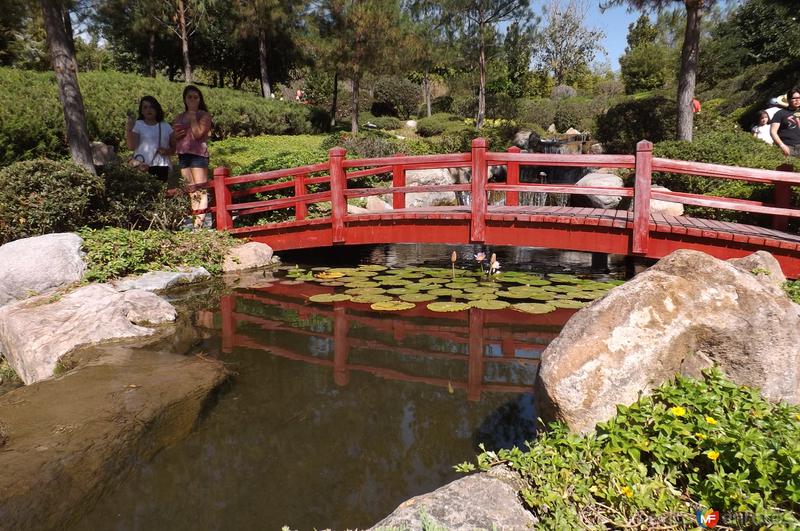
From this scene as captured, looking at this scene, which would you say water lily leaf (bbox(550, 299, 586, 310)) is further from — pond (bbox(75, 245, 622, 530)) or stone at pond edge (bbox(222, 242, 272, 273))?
stone at pond edge (bbox(222, 242, 272, 273))

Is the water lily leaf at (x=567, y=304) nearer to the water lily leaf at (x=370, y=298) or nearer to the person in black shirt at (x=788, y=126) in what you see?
the water lily leaf at (x=370, y=298)

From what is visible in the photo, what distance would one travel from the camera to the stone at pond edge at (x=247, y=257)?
27.6 ft

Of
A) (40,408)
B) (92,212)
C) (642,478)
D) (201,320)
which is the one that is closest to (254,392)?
(40,408)

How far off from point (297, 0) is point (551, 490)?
82.5ft

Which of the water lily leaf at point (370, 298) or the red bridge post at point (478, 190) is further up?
the red bridge post at point (478, 190)

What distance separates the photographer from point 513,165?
812 centimetres

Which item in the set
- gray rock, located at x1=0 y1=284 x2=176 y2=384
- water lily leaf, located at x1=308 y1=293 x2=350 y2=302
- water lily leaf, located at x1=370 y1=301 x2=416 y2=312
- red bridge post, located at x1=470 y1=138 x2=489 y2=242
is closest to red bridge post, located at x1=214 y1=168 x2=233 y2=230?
water lily leaf, located at x1=308 y1=293 x2=350 y2=302

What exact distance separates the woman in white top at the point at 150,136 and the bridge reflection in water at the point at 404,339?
111 inches

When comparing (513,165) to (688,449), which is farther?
(513,165)

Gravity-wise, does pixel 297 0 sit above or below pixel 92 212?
above

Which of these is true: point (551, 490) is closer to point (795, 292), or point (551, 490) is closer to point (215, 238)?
point (795, 292)

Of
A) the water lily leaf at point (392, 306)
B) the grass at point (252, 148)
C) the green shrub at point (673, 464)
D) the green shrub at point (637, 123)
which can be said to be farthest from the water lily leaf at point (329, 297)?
the green shrub at point (637, 123)

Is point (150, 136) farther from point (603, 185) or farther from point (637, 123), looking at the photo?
point (637, 123)

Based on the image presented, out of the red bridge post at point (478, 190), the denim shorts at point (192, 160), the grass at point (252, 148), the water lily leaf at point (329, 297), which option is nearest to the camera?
the water lily leaf at point (329, 297)
